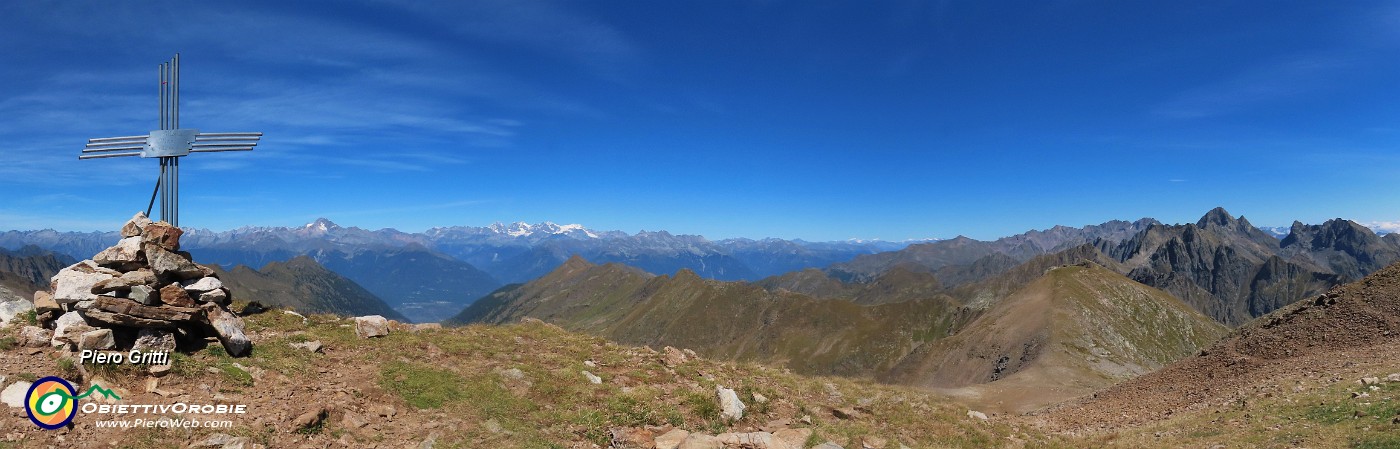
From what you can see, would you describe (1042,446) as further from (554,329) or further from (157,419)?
(157,419)

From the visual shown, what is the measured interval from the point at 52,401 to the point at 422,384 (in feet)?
24.9

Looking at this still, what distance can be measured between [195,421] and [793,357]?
633 feet

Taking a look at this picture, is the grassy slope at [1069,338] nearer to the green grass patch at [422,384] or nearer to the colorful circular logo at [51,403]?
the green grass patch at [422,384]

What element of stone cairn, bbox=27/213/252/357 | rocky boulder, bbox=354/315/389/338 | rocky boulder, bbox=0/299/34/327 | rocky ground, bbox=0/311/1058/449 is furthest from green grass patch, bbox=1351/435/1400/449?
rocky boulder, bbox=0/299/34/327

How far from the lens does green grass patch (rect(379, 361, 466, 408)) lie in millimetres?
16562

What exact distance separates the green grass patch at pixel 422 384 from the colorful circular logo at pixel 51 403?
20.8 feet

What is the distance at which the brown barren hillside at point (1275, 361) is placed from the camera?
26328 mm

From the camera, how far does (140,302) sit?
1638 centimetres

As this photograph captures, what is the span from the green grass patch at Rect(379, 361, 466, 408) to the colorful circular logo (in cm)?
634

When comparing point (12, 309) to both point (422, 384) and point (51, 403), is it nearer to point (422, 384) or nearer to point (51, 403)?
point (51, 403)

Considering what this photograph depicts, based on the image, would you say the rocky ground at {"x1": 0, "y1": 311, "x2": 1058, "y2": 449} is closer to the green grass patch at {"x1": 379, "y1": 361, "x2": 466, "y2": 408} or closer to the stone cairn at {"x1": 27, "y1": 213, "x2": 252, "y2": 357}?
the green grass patch at {"x1": 379, "y1": 361, "x2": 466, "y2": 408}

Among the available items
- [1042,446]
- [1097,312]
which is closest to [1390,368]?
[1042,446]

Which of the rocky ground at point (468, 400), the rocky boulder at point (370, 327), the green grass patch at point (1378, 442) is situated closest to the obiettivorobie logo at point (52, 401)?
the rocky ground at point (468, 400)

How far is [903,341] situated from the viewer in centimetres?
18888
